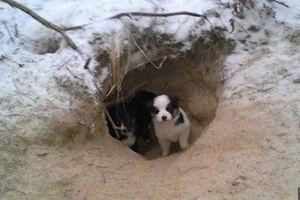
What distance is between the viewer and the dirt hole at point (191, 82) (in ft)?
17.9

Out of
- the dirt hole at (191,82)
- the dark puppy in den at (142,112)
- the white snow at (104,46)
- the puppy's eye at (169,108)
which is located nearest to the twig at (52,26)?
the white snow at (104,46)

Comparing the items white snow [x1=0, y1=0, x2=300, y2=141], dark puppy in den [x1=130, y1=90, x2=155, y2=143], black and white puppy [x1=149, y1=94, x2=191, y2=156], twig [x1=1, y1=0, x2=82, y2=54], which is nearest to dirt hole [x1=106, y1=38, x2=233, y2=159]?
dark puppy in den [x1=130, y1=90, x2=155, y2=143]

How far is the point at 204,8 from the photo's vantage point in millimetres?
5672

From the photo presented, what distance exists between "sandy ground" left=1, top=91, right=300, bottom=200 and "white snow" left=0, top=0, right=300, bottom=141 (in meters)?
0.37

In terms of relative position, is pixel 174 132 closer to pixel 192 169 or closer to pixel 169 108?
pixel 169 108

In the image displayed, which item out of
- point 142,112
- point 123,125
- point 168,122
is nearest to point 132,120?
point 123,125

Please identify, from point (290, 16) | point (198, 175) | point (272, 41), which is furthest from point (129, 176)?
point (290, 16)

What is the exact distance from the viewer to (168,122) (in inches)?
205

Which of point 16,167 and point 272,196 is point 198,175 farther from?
point 16,167

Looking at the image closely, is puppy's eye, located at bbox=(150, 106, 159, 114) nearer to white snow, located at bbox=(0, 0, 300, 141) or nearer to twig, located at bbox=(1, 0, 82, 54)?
white snow, located at bbox=(0, 0, 300, 141)

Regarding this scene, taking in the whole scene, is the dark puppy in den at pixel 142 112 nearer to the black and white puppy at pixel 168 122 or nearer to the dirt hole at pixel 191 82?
the dirt hole at pixel 191 82

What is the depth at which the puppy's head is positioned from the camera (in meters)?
4.90

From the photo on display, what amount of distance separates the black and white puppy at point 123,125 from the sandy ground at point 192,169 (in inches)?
44.4

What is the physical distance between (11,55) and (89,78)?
942mm
